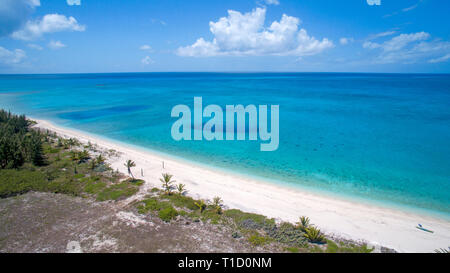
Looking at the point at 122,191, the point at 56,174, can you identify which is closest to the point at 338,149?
the point at 122,191

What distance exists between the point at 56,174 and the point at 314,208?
23.6 metres

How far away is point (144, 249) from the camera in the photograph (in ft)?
39.8

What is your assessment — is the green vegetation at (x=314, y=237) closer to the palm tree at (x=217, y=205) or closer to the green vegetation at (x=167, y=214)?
the palm tree at (x=217, y=205)

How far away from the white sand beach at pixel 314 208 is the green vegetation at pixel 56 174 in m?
1.82

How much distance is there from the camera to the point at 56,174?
20.6 m

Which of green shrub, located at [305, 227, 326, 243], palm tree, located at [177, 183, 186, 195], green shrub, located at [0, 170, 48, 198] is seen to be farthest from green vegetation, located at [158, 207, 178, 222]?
green shrub, located at [0, 170, 48, 198]

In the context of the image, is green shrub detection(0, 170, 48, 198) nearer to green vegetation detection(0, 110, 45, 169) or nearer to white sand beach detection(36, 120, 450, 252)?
green vegetation detection(0, 110, 45, 169)

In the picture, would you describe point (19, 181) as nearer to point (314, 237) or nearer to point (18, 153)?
point (18, 153)

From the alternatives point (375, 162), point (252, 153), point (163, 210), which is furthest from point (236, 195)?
point (375, 162)

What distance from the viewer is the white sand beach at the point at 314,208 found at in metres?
14.1

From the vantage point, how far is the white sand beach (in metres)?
14.1

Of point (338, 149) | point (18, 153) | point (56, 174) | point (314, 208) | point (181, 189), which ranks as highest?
point (18, 153)

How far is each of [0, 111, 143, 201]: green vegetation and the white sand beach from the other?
1.82m
